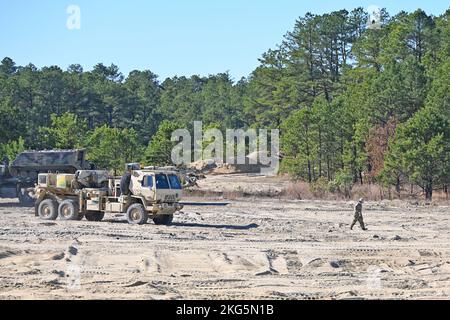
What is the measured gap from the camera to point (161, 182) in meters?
31.5

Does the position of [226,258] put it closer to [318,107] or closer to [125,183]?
[125,183]

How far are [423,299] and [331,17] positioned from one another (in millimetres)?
70051

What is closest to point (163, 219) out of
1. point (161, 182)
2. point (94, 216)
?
point (161, 182)

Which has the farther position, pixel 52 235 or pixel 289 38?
pixel 289 38

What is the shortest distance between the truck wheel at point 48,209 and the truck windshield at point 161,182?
Answer: 15.7 ft

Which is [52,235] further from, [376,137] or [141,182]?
[376,137]

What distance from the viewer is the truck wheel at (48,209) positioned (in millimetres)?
A: 33875

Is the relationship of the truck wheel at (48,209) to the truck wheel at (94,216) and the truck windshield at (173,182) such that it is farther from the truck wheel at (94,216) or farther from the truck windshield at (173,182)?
the truck windshield at (173,182)

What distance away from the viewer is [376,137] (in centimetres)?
5494

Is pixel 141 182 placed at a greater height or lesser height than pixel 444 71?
lesser

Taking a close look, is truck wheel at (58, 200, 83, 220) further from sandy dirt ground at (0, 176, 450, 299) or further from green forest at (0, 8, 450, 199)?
green forest at (0, 8, 450, 199)

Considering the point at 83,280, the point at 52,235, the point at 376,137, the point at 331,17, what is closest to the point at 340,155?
the point at 376,137

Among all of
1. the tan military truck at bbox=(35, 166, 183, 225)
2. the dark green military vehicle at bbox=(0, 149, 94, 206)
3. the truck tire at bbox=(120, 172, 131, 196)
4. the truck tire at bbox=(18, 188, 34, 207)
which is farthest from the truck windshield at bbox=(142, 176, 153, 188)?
the truck tire at bbox=(18, 188, 34, 207)
